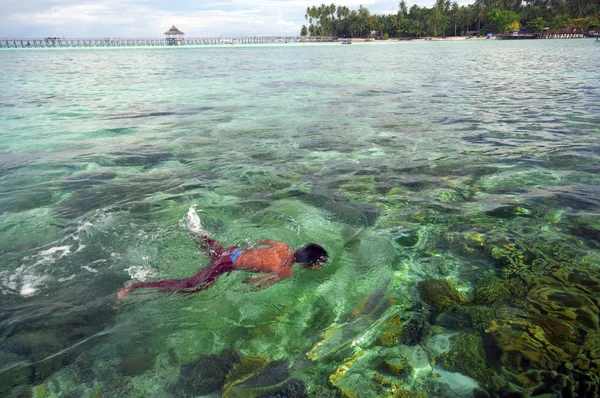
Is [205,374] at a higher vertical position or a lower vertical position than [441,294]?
lower

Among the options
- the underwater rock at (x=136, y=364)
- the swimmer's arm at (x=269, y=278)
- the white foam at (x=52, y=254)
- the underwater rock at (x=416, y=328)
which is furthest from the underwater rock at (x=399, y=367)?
the white foam at (x=52, y=254)

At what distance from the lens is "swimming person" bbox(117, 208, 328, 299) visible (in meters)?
4.54

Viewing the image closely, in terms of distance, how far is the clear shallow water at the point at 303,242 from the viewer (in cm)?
339

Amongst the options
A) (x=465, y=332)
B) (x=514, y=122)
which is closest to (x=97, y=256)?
(x=465, y=332)

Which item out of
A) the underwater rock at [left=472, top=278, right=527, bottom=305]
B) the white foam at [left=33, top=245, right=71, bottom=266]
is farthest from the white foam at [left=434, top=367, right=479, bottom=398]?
the white foam at [left=33, top=245, right=71, bottom=266]

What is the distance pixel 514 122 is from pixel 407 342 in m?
11.3

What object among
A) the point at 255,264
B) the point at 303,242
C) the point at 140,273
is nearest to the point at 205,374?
the point at 255,264

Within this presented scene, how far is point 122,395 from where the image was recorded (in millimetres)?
3061

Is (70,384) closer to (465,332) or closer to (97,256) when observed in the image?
(97,256)

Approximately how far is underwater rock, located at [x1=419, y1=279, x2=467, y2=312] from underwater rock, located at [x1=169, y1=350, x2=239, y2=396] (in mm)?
2291

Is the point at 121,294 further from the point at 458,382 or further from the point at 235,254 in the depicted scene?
the point at 458,382

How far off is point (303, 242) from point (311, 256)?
0.85 meters

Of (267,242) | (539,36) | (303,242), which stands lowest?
(303,242)

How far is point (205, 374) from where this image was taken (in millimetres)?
3270
